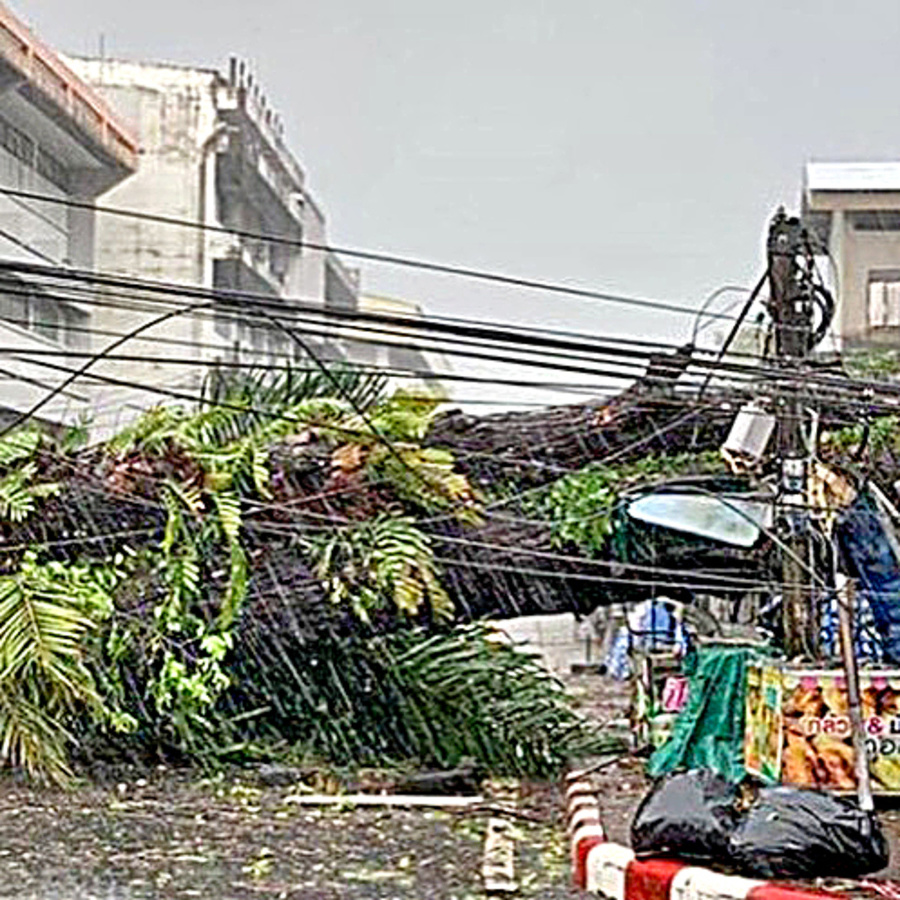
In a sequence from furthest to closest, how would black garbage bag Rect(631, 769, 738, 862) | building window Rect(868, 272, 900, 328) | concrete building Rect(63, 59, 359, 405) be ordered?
1. concrete building Rect(63, 59, 359, 405)
2. building window Rect(868, 272, 900, 328)
3. black garbage bag Rect(631, 769, 738, 862)

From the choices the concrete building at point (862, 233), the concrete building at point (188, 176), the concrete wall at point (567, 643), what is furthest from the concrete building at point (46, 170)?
the concrete building at point (862, 233)

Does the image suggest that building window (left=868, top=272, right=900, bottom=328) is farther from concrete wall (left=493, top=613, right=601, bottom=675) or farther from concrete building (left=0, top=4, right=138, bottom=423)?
concrete building (left=0, top=4, right=138, bottom=423)

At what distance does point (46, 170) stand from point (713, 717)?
2209 cm

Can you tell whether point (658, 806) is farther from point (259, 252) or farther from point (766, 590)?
point (259, 252)

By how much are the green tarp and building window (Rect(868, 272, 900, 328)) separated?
17675mm

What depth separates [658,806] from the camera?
8938 mm

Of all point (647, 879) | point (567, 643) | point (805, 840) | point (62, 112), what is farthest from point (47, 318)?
point (805, 840)

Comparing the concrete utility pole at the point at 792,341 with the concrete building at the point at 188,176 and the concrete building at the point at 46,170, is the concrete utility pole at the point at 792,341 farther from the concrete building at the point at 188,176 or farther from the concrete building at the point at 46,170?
the concrete building at the point at 188,176

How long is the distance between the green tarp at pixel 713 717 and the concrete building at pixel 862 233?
669 inches

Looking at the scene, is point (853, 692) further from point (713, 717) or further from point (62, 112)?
point (62, 112)

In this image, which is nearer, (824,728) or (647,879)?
(647,879)

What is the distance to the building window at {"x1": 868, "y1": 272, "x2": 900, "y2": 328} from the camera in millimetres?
28891

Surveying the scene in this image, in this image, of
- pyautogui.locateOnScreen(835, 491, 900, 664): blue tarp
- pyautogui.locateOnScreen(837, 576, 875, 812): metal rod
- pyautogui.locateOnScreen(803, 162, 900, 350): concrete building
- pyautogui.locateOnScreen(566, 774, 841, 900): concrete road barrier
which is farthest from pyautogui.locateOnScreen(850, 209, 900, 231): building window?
pyautogui.locateOnScreen(566, 774, 841, 900): concrete road barrier

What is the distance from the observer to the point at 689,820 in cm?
876
